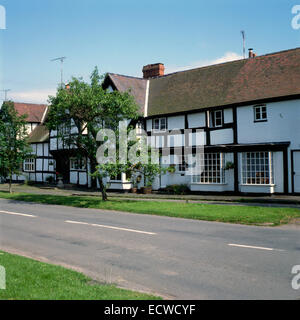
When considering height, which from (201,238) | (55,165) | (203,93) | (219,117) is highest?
(203,93)

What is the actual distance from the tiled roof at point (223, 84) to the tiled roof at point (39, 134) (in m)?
14.3

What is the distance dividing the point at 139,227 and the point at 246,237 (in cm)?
395

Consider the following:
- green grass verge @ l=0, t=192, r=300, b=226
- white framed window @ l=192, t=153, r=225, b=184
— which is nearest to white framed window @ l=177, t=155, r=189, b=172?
white framed window @ l=192, t=153, r=225, b=184

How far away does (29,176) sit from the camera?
42969mm

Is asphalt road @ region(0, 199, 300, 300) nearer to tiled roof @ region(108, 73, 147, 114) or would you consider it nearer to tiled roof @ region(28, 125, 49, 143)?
tiled roof @ region(108, 73, 147, 114)

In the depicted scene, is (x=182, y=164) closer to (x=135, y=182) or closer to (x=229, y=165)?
(x=229, y=165)

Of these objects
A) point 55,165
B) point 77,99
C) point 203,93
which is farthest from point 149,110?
point 55,165

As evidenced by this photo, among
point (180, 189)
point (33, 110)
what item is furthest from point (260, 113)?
point (33, 110)

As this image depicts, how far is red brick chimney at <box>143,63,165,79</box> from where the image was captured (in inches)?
1396

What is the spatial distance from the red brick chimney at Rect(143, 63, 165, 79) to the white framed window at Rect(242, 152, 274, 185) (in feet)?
48.7

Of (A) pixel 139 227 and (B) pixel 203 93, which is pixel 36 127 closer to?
(B) pixel 203 93

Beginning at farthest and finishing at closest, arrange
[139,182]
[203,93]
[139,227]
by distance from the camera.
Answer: [139,182]
[203,93]
[139,227]

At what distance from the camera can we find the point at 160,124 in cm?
2916

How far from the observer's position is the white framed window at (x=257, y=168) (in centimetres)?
2294
